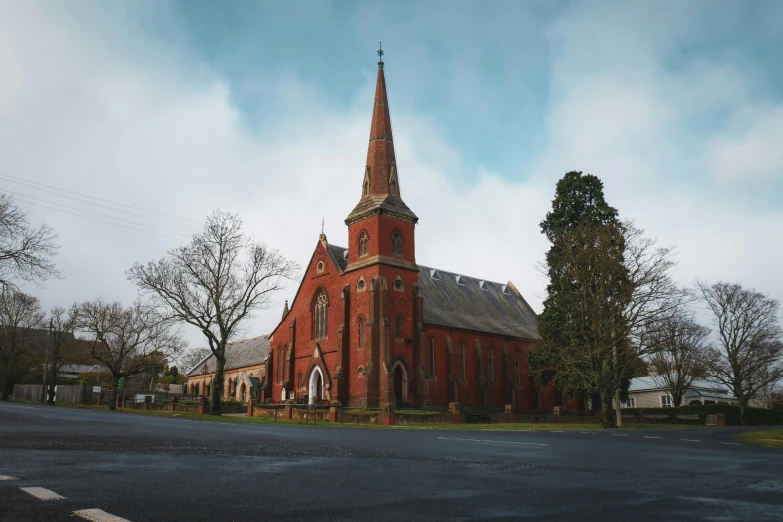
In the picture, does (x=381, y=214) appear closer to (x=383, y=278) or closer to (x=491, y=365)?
(x=383, y=278)

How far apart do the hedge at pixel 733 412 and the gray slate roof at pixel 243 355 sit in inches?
1746

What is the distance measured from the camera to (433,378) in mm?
50500

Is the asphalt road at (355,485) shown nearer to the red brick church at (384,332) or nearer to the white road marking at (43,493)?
the white road marking at (43,493)

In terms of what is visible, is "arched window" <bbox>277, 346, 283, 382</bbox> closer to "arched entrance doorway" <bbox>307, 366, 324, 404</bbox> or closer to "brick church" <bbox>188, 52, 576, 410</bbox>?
"brick church" <bbox>188, 52, 576, 410</bbox>

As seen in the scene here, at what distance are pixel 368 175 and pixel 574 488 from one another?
151 ft

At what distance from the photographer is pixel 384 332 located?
4619 centimetres

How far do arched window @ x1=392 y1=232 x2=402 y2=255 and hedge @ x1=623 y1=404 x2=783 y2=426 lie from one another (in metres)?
32.5

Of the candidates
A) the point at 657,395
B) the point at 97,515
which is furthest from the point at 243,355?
the point at 97,515

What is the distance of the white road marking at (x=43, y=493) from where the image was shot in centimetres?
589

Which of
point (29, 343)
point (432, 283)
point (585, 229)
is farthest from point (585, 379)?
point (29, 343)

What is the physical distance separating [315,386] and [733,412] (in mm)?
42330

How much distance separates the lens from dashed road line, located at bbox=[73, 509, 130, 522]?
498 centimetres

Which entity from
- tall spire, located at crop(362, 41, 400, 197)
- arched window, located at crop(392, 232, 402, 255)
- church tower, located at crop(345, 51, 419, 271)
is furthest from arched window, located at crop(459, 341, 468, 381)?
tall spire, located at crop(362, 41, 400, 197)

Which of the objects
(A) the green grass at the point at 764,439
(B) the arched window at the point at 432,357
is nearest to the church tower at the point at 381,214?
(B) the arched window at the point at 432,357
